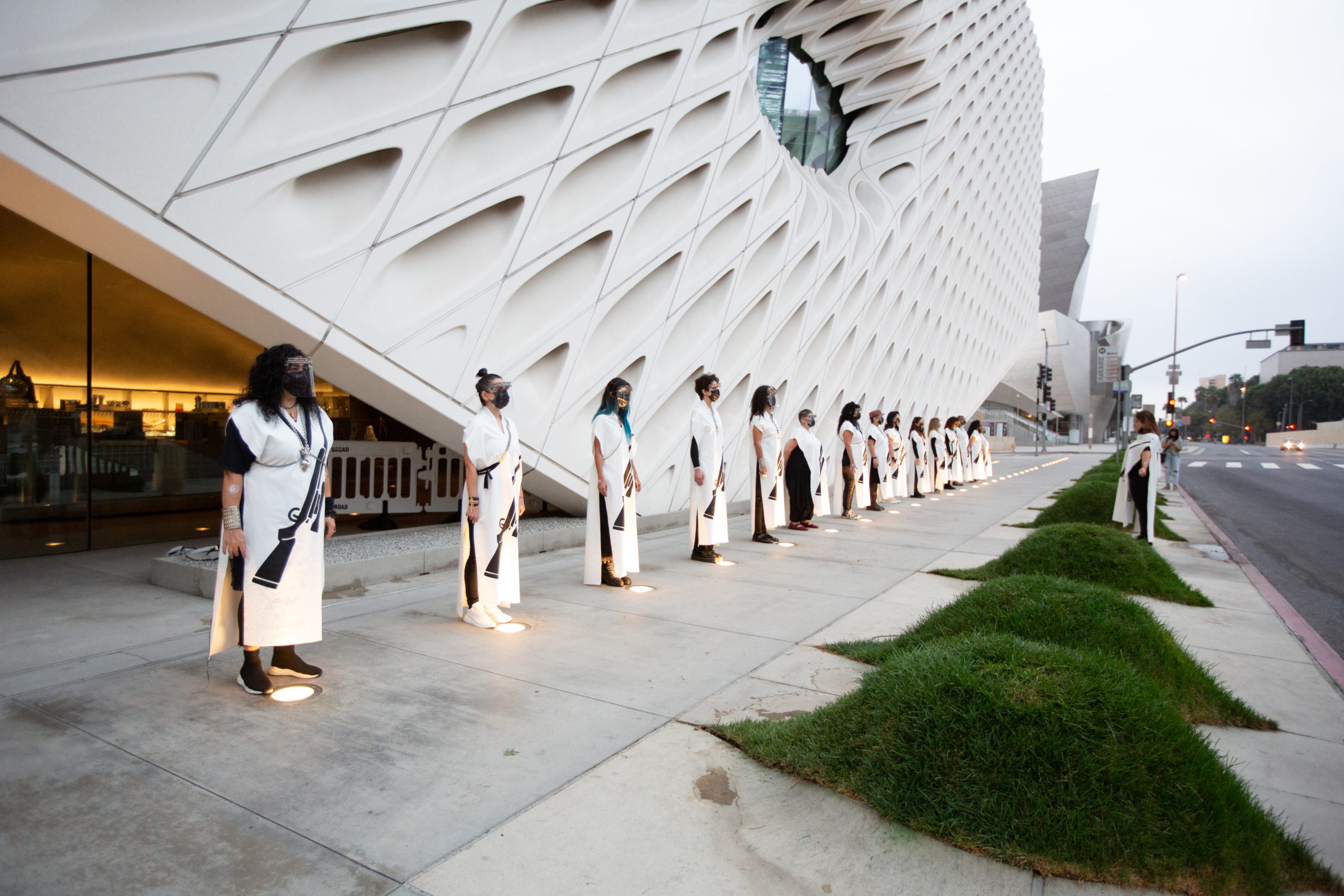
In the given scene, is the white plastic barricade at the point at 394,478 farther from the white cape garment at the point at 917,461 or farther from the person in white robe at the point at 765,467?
the white cape garment at the point at 917,461

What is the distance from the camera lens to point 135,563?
805 cm

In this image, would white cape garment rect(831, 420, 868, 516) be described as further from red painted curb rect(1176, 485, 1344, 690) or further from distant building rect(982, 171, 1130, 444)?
distant building rect(982, 171, 1130, 444)

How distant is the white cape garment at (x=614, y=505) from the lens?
7.41 m

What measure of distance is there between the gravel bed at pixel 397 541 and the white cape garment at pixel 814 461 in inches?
157

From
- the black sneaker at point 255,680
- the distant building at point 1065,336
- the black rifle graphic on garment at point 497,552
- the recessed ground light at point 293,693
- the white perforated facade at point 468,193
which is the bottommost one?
the recessed ground light at point 293,693

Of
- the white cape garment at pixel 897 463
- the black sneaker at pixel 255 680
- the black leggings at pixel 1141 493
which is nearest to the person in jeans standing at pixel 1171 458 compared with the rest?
the white cape garment at pixel 897 463

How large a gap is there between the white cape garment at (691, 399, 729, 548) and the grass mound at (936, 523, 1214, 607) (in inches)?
119

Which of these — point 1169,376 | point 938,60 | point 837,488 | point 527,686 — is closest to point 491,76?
point 527,686

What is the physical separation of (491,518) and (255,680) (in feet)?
6.69

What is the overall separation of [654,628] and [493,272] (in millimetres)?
4897

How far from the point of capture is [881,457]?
16.7 meters

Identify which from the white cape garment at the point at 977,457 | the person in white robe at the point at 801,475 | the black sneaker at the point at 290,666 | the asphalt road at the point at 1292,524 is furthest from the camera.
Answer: the white cape garment at the point at 977,457

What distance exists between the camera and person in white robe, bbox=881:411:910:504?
17172 millimetres

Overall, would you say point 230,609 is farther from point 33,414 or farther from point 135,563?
point 33,414
